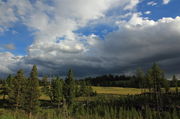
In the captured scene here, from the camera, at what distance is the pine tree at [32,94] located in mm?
54781

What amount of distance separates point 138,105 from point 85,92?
120 feet

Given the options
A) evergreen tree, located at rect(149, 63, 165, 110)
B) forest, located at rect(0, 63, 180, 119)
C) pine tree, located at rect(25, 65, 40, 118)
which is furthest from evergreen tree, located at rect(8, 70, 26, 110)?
evergreen tree, located at rect(149, 63, 165, 110)

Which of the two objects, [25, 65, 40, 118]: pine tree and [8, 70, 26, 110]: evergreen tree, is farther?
[8, 70, 26, 110]: evergreen tree

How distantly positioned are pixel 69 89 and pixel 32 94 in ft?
54.6

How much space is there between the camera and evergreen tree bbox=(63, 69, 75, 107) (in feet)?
228

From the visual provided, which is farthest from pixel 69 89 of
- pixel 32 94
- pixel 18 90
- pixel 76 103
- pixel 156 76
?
pixel 156 76

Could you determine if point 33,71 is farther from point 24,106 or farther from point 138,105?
point 138,105

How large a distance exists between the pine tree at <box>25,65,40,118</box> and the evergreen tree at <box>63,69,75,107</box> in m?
14.6

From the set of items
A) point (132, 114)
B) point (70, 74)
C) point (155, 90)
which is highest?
point (70, 74)

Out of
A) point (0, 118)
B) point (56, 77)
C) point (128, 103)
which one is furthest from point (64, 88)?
point (0, 118)

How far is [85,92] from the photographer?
9981 centimetres

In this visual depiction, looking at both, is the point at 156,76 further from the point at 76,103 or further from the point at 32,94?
the point at 32,94

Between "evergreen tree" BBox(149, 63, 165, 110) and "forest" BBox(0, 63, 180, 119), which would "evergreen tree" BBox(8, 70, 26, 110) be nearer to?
"forest" BBox(0, 63, 180, 119)

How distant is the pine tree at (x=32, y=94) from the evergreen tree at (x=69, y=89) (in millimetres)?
14624
